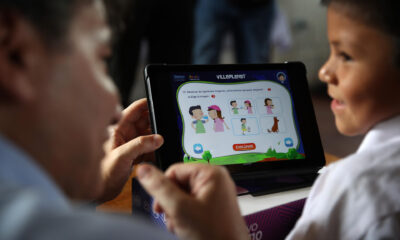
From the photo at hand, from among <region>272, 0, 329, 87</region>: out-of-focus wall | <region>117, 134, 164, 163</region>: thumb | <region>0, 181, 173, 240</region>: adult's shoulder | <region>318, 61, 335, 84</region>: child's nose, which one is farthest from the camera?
<region>272, 0, 329, 87</region>: out-of-focus wall

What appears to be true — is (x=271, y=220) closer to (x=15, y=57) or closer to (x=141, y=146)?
(x=141, y=146)

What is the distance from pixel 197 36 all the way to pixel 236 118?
1.61m

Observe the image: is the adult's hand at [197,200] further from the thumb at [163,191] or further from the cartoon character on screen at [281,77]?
the cartoon character on screen at [281,77]

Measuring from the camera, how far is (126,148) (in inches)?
25.7

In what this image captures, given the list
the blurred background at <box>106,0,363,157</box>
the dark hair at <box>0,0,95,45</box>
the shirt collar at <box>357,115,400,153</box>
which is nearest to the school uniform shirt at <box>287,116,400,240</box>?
the shirt collar at <box>357,115,400,153</box>

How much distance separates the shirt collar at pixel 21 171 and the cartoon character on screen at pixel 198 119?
15.0 inches

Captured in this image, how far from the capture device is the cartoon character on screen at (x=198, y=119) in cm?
63

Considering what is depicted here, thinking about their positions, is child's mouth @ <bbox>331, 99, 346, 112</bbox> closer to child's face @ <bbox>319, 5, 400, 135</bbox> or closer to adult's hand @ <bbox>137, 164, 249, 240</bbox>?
child's face @ <bbox>319, 5, 400, 135</bbox>

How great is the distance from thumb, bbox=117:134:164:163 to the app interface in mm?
49

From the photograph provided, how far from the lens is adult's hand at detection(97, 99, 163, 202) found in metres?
0.62

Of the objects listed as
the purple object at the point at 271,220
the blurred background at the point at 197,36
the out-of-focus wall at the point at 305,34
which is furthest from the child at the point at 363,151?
the out-of-focus wall at the point at 305,34

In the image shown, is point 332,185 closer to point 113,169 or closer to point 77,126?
point 77,126

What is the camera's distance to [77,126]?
281 millimetres

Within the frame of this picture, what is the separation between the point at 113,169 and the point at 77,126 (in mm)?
395
